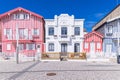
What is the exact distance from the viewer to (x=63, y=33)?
3772 cm

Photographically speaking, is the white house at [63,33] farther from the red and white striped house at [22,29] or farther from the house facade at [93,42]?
the red and white striped house at [22,29]

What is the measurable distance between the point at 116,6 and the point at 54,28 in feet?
56.1

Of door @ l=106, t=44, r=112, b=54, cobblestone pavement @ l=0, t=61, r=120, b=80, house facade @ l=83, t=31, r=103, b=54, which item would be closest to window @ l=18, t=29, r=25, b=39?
house facade @ l=83, t=31, r=103, b=54

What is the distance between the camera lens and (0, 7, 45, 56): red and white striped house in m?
38.0

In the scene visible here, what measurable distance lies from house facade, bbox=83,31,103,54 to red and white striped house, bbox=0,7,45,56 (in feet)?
28.9

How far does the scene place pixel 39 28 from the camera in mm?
38375

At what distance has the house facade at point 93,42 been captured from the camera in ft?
125

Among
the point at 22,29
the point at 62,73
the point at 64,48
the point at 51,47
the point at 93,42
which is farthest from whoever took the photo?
the point at 93,42

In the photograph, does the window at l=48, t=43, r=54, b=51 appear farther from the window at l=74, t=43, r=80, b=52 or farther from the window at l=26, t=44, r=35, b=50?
the window at l=74, t=43, r=80, b=52

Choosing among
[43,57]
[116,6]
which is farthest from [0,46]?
[116,6]

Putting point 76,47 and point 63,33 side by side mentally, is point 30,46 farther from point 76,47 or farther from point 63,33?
point 76,47

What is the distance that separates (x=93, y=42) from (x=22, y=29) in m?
14.4

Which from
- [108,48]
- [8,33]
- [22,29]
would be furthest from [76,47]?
[8,33]

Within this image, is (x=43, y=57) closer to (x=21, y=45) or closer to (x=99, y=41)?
(x=21, y=45)
